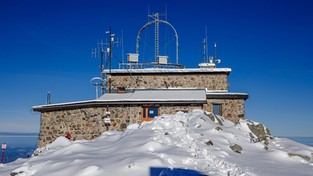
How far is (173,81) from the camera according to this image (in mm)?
22125

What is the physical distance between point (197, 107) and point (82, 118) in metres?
6.39

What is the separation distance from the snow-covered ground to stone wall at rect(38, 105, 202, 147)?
10.0ft

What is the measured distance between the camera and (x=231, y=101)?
757 inches

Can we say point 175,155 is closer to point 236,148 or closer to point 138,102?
point 236,148

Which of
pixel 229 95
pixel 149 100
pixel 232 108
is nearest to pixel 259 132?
pixel 232 108

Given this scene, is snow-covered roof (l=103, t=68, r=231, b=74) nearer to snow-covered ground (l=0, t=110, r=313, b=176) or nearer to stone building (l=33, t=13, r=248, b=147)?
stone building (l=33, t=13, r=248, b=147)

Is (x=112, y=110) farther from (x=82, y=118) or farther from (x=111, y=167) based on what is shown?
(x=111, y=167)

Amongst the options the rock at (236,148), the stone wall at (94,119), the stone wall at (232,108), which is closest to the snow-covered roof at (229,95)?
the stone wall at (232,108)

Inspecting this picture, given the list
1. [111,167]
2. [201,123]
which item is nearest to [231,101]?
[201,123]

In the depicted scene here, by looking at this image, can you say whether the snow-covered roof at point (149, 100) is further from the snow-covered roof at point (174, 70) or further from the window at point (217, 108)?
the snow-covered roof at point (174, 70)

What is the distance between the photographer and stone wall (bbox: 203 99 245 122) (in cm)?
1914

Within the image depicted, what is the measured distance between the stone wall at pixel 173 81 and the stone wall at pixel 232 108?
2.81m

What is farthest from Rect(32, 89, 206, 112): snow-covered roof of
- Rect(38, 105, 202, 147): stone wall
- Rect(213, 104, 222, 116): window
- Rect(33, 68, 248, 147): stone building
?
Rect(213, 104, 222, 116): window

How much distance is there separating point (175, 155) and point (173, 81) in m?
13.9
